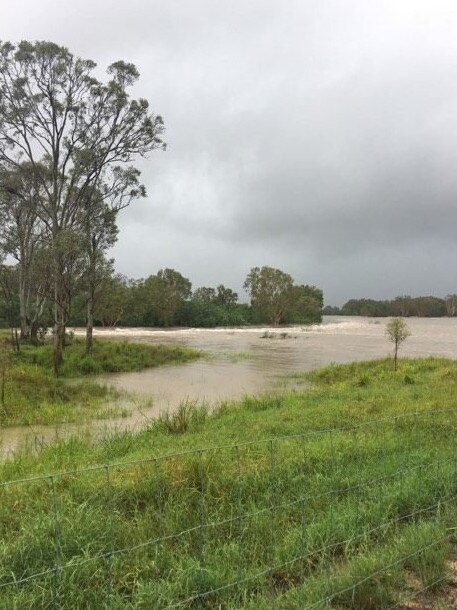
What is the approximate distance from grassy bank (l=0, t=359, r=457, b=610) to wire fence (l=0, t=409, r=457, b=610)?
0.01 metres

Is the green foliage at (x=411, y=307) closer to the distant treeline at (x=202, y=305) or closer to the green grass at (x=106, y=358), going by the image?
the distant treeline at (x=202, y=305)

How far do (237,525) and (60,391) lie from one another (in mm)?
11990

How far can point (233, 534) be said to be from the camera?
4.35 meters

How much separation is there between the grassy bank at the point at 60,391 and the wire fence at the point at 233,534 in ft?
22.7

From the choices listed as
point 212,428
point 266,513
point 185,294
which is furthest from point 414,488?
point 185,294

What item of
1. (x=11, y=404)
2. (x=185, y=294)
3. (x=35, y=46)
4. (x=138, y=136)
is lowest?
(x=11, y=404)

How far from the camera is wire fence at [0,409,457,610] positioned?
332cm

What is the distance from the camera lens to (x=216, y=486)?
5207 mm

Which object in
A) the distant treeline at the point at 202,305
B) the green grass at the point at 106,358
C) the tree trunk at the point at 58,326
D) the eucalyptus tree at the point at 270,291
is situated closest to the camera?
the tree trunk at the point at 58,326

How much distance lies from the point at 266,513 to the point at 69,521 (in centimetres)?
169

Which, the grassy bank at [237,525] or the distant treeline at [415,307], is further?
the distant treeline at [415,307]

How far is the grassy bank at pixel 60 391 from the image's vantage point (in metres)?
12.1

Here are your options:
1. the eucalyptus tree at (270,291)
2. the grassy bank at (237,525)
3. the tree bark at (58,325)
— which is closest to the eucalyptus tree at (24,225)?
the tree bark at (58,325)

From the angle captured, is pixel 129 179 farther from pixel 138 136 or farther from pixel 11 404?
pixel 11 404
